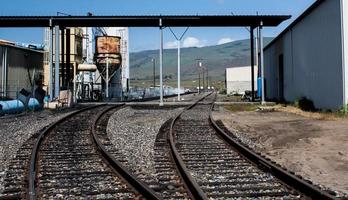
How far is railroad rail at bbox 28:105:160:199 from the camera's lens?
771cm

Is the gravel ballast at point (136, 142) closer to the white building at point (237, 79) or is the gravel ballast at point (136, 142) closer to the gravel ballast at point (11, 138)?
the gravel ballast at point (11, 138)

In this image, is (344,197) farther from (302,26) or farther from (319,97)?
(302,26)

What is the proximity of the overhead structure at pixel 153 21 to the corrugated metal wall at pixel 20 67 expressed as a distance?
359 cm

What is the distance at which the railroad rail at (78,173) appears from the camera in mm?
7715

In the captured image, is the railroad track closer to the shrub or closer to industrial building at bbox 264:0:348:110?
industrial building at bbox 264:0:348:110

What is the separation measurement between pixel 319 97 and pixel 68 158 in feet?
62.1

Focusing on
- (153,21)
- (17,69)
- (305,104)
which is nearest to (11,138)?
(305,104)

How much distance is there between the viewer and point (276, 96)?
45.4 m

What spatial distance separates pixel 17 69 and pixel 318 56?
28.2 metres

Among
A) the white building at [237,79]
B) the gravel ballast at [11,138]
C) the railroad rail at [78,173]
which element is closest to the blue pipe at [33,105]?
the gravel ballast at [11,138]

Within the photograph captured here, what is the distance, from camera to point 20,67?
149ft

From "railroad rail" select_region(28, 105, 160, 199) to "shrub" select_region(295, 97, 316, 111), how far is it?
1753 centimetres

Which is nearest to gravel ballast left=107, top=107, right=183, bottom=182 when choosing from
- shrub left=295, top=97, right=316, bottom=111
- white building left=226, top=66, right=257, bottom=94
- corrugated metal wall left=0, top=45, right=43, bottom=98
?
shrub left=295, top=97, right=316, bottom=111

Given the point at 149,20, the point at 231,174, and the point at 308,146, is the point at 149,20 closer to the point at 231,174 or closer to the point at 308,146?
the point at 308,146
